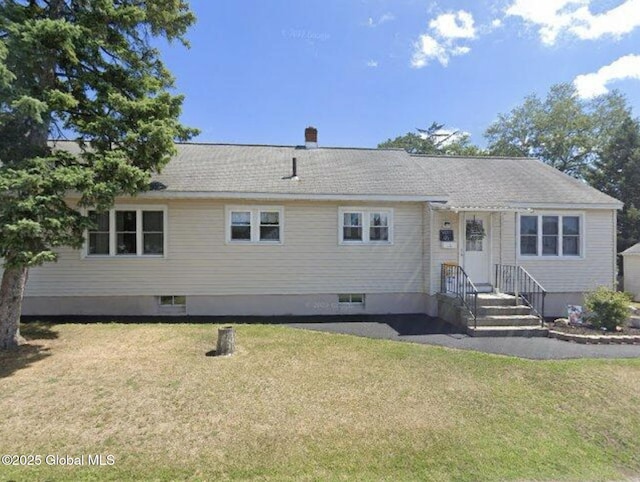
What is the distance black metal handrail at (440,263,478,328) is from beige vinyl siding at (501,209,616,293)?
2.15 meters

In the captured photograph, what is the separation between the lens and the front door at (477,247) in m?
10.6

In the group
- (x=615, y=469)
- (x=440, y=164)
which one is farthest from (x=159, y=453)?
(x=440, y=164)

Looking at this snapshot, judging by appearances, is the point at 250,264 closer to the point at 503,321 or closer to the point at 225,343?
the point at 225,343

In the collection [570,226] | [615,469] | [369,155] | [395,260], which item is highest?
[369,155]

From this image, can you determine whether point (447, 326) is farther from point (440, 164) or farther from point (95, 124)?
point (95, 124)

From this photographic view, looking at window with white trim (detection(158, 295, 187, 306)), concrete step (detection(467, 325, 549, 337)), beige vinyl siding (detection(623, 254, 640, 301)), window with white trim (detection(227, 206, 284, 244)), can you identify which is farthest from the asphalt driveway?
beige vinyl siding (detection(623, 254, 640, 301))

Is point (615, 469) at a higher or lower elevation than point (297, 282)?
lower

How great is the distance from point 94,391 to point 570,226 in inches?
509

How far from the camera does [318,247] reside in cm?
1038

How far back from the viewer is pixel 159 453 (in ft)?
13.2

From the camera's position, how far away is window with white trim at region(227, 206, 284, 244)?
33.3 feet

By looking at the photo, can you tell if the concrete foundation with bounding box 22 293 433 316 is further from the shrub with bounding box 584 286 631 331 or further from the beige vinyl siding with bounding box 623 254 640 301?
the beige vinyl siding with bounding box 623 254 640 301

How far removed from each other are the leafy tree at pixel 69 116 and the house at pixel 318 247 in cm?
265

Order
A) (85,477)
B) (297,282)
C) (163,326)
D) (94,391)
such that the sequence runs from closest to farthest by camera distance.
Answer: (85,477)
(94,391)
(163,326)
(297,282)
